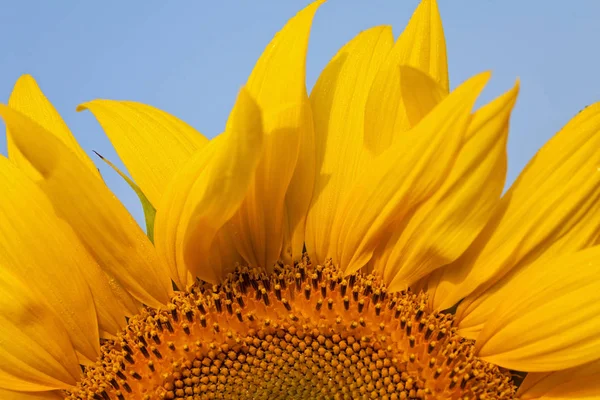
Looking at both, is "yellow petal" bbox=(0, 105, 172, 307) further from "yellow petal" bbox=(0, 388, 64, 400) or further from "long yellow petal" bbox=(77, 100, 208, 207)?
"yellow petal" bbox=(0, 388, 64, 400)

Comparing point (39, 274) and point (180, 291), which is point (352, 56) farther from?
point (39, 274)

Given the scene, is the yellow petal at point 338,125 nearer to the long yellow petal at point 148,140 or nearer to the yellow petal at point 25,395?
the long yellow petal at point 148,140

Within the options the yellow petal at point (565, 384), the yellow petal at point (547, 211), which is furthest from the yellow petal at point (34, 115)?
the yellow petal at point (565, 384)

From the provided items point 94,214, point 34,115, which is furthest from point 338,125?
point 34,115

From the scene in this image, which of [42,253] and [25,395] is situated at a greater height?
[42,253]

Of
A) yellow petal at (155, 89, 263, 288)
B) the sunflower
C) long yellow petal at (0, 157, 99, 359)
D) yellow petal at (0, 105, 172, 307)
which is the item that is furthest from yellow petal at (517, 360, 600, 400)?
long yellow petal at (0, 157, 99, 359)

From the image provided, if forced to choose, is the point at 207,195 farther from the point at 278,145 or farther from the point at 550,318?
the point at 550,318
